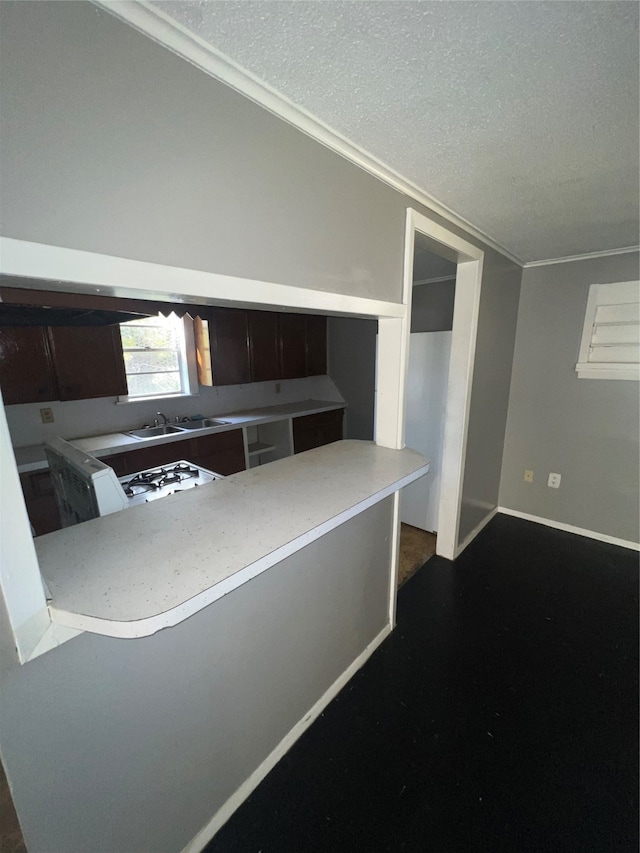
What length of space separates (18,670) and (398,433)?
1.37 metres

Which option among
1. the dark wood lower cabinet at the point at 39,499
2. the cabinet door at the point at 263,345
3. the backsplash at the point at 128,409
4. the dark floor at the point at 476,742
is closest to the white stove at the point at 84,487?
the dark wood lower cabinet at the point at 39,499

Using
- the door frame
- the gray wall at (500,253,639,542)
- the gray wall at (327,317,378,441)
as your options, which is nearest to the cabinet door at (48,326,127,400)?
the door frame

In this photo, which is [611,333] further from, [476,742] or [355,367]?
[476,742]

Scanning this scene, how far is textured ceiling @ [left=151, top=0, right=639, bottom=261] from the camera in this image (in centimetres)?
62

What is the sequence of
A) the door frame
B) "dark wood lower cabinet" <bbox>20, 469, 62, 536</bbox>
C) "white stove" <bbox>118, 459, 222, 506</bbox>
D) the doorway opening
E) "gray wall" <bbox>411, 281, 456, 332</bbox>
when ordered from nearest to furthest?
"white stove" <bbox>118, 459, 222, 506</bbox> < the door frame < "dark wood lower cabinet" <bbox>20, 469, 62, 536</bbox> < the doorway opening < "gray wall" <bbox>411, 281, 456, 332</bbox>

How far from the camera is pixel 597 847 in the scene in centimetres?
106

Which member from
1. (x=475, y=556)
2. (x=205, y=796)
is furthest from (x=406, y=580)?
(x=205, y=796)

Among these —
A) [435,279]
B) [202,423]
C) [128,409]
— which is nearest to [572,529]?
[435,279]

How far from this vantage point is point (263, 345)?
3.43 metres

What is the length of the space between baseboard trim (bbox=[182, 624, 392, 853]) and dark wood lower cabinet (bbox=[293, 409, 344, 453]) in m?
2.07

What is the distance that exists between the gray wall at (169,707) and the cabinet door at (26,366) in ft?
6.80

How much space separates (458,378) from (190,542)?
1.94 m

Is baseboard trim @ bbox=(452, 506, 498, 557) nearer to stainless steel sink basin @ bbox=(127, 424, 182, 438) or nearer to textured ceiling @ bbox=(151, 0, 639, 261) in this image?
textured ceiling @ bbox=(151, 0, 639, 261)

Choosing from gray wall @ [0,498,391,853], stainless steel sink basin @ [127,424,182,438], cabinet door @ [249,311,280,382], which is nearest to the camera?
gray wall @ [0,498,391,853]
